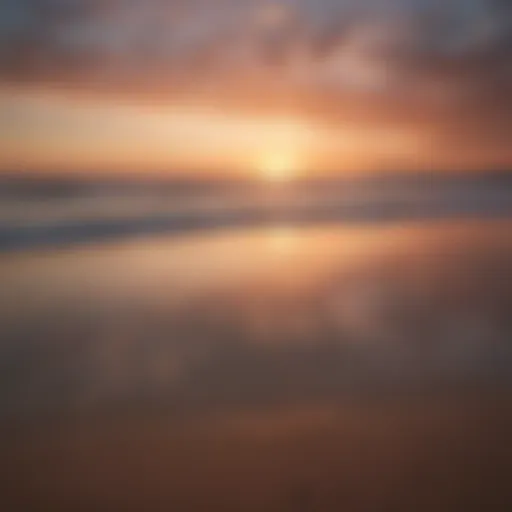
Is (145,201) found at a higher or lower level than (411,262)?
higher

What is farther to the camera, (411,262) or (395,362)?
(411,262)

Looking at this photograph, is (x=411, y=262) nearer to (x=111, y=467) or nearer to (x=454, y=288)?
(x=454, y=288)

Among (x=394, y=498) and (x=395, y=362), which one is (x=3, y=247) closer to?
(x=395, y=362)

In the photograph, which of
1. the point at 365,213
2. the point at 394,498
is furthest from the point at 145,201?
the point at 394,498

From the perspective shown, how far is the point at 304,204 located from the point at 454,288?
2544 millimetres

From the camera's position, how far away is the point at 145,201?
4512 mm

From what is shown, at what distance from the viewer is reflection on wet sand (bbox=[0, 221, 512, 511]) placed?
1.10m

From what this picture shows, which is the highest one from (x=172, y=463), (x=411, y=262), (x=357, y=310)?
(x=411, y=262)

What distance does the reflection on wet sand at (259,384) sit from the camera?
3.61ft

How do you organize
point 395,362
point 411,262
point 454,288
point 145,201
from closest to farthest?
1. point 395,362
2. point 454,288
3. point 411,262
4. point 145,201

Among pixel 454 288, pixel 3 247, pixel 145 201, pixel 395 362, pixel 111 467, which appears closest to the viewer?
pixel 111 467

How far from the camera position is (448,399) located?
139cm

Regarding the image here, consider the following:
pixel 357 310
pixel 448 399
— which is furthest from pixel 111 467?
pixel 357 310

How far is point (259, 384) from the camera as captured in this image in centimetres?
148
